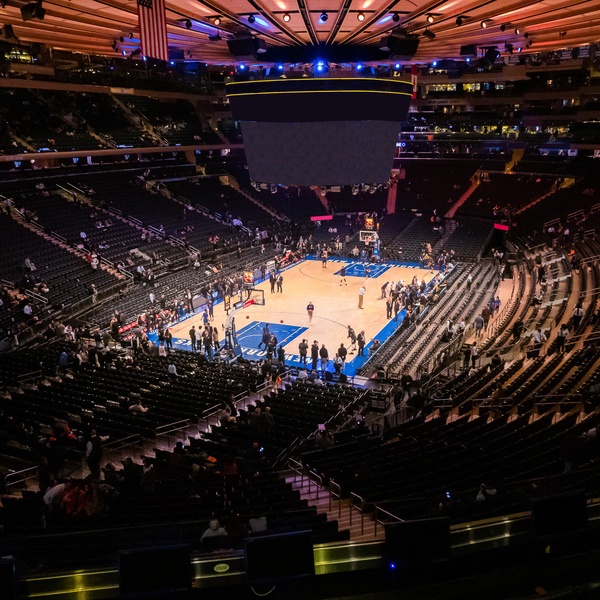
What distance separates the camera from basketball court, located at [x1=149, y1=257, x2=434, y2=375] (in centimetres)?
2339

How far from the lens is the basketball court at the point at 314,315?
23.4 metres

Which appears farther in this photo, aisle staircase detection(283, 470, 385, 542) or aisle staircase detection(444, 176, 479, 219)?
aisle staircase detection(444, 176, 479, 219)

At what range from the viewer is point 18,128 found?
1204 inches

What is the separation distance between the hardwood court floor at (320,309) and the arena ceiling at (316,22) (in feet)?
42.5

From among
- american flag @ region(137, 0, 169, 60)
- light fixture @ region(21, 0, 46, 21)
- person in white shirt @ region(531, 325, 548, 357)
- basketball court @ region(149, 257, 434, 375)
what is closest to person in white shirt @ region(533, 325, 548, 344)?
person in white shirt @ region(531, 325, 548, 357)

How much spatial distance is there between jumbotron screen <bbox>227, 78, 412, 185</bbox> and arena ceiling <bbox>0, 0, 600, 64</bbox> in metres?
1.14

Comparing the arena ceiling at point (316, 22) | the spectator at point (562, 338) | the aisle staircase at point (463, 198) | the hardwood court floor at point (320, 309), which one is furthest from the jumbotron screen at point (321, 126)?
the aisle staircase at point (463, 198)

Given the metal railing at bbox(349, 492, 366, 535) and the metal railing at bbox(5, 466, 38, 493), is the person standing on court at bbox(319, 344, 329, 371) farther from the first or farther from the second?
the metal railing at bbox(349, 492, 366, 535)

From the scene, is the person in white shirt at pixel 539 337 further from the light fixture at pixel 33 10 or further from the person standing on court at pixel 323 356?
the light fixture at pixel 33 10

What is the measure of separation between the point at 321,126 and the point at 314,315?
46.7ft

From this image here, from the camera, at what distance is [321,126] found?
44.1ft

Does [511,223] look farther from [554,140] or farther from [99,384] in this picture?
[99,384]

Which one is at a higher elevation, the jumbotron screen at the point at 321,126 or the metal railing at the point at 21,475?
the jumbotron screen at the point at 321,126

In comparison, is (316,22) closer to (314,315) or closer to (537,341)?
(537,341)
